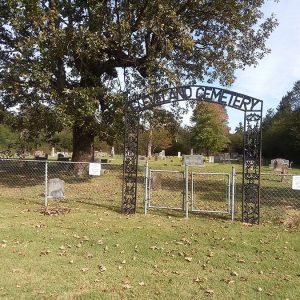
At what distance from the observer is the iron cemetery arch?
1077 cm

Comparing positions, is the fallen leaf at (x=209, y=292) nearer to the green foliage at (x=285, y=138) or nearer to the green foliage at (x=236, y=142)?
the green foliage at (x=285, y=138)

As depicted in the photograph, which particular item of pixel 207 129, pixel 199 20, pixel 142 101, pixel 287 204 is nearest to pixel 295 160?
pixel 207 129

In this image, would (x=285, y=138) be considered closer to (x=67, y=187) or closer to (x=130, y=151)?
(x=67, y=187)

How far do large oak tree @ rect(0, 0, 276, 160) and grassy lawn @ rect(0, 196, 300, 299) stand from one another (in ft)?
25.1

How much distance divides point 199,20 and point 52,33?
22.5ft

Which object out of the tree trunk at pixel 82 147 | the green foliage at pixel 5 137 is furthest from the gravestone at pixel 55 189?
the green foliage at pixel 5 137

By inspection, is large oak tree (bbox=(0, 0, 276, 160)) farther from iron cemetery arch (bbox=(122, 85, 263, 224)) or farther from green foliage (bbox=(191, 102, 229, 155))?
green foliage (bbox=(191, 102, 229, 155))

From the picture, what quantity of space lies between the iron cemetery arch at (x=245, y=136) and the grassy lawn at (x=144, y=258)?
2.48ft

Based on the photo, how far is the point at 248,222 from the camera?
10.6 meters

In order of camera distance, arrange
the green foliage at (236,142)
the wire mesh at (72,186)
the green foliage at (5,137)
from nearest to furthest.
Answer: the wire mesh at (72,186)
the green foliage at (5,137)
the green foliage at (236,142)

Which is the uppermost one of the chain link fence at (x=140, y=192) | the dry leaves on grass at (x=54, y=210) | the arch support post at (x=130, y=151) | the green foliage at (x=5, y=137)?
the green foliage at (x=5, y=137)

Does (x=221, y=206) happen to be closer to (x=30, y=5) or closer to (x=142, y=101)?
(x=142, y=101)

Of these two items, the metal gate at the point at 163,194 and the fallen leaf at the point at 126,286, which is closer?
the fallen leaf at the point at 126,286

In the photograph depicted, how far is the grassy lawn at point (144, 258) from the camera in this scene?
18.7 feet
